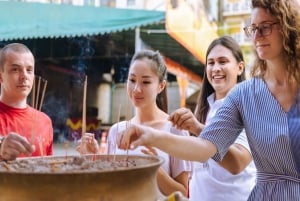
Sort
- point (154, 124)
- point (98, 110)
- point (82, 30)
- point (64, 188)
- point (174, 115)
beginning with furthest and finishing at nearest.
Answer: point (98, 110)
point (82, 30)
point (154, 124)
point (174, 115)
point (64, 188)

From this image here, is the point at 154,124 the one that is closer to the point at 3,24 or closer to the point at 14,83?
the point at 14,83

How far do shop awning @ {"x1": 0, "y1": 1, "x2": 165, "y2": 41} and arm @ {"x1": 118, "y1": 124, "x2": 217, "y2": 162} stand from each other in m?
2.74

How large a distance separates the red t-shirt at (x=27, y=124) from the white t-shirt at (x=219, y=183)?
2.11 ft

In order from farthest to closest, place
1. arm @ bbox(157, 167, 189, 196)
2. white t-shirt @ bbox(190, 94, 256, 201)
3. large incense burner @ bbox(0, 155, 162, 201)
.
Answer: white t-shirt @ bbox(190, 94, 256, 201) < arm @ bbox(157, 167, 189, 196) < large incense burner @ bbox(0, 155, 162, 201)

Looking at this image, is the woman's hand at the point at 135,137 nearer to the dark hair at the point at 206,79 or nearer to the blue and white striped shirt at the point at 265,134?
the blue and white striped shirt at the point at 265,134

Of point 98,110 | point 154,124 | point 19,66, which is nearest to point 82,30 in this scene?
point 98,110

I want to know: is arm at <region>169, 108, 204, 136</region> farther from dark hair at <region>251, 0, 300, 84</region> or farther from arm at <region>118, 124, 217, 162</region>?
dark hair at <region>251, 0, 300, 84</region>

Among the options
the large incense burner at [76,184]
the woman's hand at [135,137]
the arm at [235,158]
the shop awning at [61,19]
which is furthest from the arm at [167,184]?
the shop awning at [61,19]

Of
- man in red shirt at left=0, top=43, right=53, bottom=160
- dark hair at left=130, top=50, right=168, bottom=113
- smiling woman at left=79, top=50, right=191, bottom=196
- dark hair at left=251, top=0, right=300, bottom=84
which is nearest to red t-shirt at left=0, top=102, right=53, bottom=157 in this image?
man in red shirt at left=0, top=43, right=53, bottom=160

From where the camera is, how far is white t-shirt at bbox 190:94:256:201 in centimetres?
153

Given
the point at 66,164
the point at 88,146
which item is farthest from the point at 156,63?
the point at 66,164

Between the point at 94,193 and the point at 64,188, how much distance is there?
6cm

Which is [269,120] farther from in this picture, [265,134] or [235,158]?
[235,158]

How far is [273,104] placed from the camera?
3.66 ft
